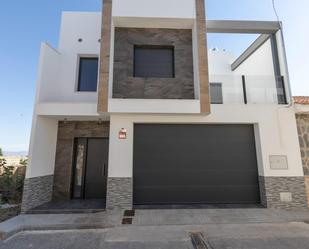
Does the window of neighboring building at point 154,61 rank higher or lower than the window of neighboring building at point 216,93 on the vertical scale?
higher

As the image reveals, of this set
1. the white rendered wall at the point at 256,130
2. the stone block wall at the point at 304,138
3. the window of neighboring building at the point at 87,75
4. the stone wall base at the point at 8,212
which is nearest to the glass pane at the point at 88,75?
the window of neighboring building at the point at 87,75

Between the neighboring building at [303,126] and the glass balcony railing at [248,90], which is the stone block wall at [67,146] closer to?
the glass balcony railing at [248,90]

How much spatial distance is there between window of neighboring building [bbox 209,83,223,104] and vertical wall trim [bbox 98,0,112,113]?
412 cm

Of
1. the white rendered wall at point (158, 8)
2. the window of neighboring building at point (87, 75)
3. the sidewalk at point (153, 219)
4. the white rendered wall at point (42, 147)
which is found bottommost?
the sidewalk at point (153, 219)

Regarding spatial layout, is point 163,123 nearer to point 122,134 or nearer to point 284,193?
point 122,134

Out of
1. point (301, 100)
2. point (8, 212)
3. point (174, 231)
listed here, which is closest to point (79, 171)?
point (8, 212)

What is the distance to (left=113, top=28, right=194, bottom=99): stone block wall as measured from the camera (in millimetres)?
7047

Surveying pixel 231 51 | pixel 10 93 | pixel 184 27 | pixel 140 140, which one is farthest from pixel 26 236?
pixel 231 51

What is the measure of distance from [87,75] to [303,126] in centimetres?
920

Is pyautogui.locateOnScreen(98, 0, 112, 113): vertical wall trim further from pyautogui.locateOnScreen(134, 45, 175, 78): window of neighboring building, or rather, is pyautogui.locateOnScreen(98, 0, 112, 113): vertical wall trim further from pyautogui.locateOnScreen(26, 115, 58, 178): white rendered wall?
pyautogui.locateOnScreen(26, 115, 58, 178): white rendered wall

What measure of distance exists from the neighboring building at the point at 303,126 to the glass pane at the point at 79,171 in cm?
878

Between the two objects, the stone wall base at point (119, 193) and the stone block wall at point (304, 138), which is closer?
the stone wall base at point (119, 193)

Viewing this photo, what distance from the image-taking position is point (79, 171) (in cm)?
768

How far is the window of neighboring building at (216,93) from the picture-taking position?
7062 mm
